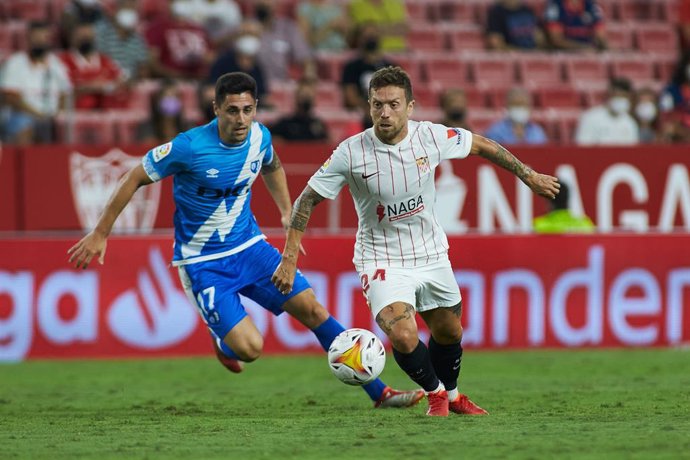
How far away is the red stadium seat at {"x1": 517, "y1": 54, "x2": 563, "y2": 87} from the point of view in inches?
792

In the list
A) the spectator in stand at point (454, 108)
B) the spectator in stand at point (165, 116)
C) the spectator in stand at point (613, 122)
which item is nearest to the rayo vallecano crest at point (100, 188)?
the spectator in stand at point (165, 116)

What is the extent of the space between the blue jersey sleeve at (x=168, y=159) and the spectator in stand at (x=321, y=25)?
10452mm

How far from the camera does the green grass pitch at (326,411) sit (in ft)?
23.1

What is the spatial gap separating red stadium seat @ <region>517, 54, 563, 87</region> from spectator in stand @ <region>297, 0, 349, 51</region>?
281cm

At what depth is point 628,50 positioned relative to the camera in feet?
70.9

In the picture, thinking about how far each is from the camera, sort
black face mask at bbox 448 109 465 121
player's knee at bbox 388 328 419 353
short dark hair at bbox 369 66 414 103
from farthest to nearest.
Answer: black face mask at bbox 448 109 465 121, player's knee at bbox 388 328 419 353, short dark hair at bbox 369 66 414 103

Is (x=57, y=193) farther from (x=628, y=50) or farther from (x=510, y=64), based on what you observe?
(x=628, y=50)

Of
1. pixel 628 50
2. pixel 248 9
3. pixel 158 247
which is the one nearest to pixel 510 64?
pixel 628 50

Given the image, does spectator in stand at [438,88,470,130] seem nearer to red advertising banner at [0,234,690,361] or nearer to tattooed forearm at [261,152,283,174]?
red advertising banner at [0,234,690,361]

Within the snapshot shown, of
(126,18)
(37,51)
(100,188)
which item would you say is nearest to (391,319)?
(100,188)

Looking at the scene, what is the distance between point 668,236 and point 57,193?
696cm

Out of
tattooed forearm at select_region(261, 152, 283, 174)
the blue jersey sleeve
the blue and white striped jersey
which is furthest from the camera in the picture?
tattooed forearm at select_region(261, 152, 283, 174)

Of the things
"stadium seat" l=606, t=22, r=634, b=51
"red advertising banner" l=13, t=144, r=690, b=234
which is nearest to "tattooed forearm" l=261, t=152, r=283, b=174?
"red advertising banner" l=13, t=144, r=690, b=234

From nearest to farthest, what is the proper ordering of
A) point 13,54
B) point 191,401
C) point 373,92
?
1. point 373,92
2. point 191,401
3. point 13,54
